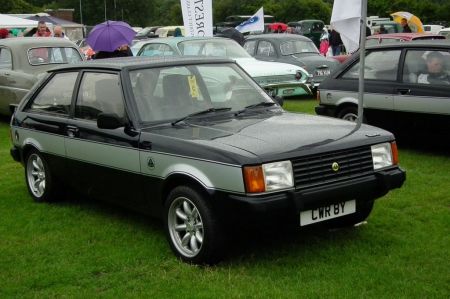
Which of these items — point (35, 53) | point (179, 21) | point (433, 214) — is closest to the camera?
point (433, 214)

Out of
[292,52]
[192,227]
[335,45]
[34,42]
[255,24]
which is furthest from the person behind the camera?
[335,45]

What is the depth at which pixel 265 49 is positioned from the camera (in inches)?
658

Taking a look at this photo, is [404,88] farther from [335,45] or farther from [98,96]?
[335,45]

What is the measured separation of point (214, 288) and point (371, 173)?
5.04ft

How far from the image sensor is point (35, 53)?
40.7ft

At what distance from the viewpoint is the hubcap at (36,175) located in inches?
280

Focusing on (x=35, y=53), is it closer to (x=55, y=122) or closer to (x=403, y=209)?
(x=55, y=122)

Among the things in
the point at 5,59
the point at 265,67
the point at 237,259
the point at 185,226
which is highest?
the point at 5,59

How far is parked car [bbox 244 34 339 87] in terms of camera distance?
15.9 metres

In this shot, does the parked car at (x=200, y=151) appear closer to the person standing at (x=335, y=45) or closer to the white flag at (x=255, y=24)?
the white flag at (x=255, y=24)

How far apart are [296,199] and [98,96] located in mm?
2390

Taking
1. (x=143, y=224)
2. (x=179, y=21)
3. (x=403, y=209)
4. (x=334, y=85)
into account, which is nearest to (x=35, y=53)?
(x=334, y=85)

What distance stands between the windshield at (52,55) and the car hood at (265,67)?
349cm

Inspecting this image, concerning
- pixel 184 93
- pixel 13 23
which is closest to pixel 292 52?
pixel 184 93
